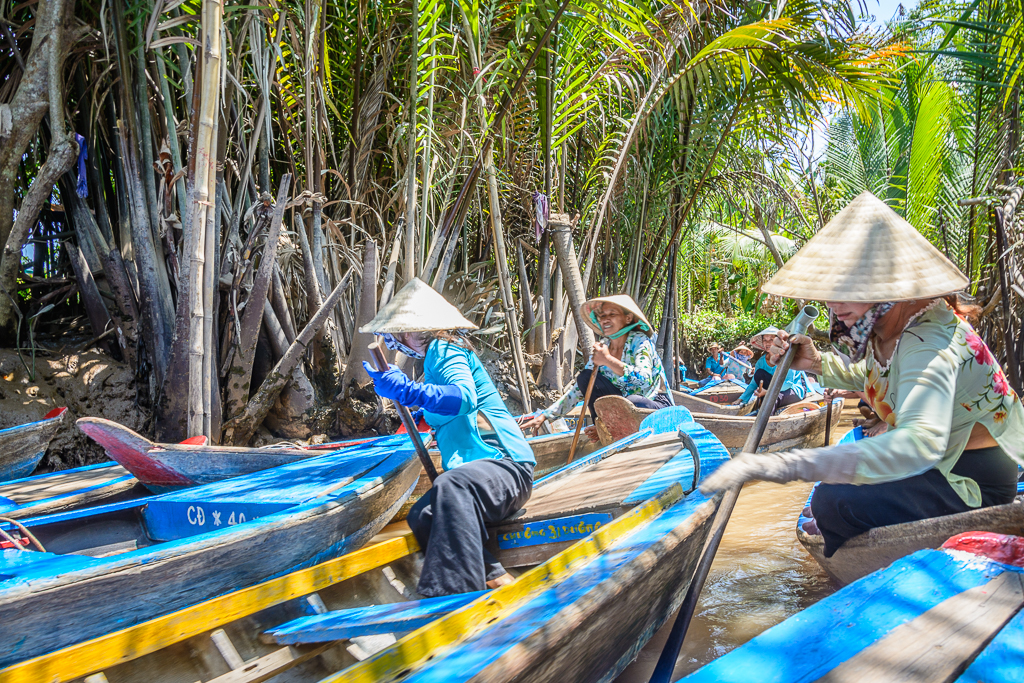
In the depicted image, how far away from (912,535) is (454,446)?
168 cm

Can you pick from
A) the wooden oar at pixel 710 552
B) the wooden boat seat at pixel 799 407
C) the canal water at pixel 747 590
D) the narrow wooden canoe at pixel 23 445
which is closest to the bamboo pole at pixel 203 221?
the narrow wooden canoe at pixel 23 445

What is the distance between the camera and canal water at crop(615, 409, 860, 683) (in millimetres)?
2914

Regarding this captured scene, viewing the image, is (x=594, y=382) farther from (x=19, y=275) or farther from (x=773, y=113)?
(x=19, y=275)

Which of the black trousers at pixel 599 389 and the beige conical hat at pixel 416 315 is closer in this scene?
the beige conical hat at pixel 416 315

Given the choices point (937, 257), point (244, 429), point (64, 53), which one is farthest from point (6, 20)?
point (937, 257)

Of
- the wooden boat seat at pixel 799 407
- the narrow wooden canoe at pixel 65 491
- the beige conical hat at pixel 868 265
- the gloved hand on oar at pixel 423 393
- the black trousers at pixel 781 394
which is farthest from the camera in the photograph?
the black trousers at pixel 781 394

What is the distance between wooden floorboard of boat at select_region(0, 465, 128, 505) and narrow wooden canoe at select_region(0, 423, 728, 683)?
6.46 ft

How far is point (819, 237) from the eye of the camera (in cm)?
202

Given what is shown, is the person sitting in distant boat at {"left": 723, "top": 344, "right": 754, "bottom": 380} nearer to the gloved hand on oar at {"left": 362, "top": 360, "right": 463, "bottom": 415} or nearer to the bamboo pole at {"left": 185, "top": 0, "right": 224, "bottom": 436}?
the bamboo pole at {"left": 185, "top": 0, "right": 224, "bottom": 436}

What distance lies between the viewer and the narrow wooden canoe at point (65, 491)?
3359 millimetres

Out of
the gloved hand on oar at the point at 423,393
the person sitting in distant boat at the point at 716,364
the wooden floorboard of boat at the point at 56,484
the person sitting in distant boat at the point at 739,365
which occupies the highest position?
the gloved hand on oar at the point at 423,393

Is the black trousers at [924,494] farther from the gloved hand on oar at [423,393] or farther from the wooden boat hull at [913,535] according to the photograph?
the gloved hand on oar at [423,393]

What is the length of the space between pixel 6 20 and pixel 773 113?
264 inches

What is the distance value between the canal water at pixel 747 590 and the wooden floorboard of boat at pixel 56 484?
3029mm
